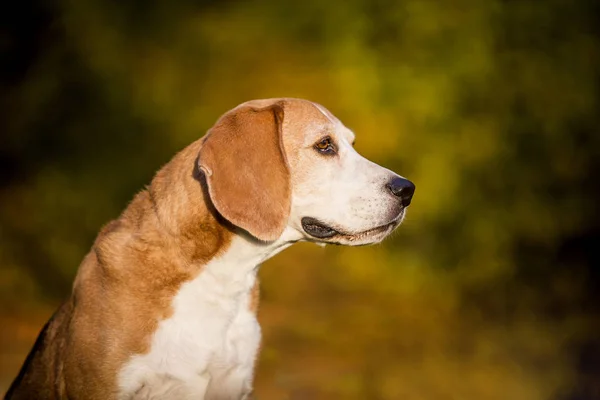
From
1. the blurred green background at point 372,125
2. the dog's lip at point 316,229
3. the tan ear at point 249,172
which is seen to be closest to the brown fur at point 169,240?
the tan ear at point 249,172

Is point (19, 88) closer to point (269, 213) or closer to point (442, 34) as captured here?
point (442, 34)

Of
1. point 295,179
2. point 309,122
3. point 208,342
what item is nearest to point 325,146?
point 309,122

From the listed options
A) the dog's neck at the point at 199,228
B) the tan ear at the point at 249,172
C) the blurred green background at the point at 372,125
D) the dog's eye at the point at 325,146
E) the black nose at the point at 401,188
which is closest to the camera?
the tan ear at the point at 249,172

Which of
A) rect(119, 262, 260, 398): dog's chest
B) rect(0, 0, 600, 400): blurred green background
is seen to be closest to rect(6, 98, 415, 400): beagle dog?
rect(119, 262, 260, 398): dog's chest

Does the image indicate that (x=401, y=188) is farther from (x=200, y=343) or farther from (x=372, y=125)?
(x=372, y=125)

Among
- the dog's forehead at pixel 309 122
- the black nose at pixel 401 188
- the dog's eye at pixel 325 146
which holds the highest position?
the dog's forehead at pixel 309 122

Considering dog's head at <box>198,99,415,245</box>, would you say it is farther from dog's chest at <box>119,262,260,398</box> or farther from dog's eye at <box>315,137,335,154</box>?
dog's chest at <box>119,262,260,398</box>

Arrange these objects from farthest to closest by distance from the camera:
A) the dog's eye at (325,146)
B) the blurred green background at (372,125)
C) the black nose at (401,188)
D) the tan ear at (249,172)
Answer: the blurred green background at (372,125)
the dog's eye at (325,146)
the black nose at (401,188)
the tan ear at (249,172)

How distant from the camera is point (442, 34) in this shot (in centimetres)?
1215

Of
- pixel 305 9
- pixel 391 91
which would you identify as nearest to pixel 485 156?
pixel 391 91

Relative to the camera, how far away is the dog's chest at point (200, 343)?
3805 millimetres

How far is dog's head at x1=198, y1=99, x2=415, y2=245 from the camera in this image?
3.81 meters

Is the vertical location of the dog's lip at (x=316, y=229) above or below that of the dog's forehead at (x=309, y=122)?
below

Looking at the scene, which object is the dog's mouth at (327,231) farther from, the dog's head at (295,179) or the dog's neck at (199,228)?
the dog's neck at (199,228)
